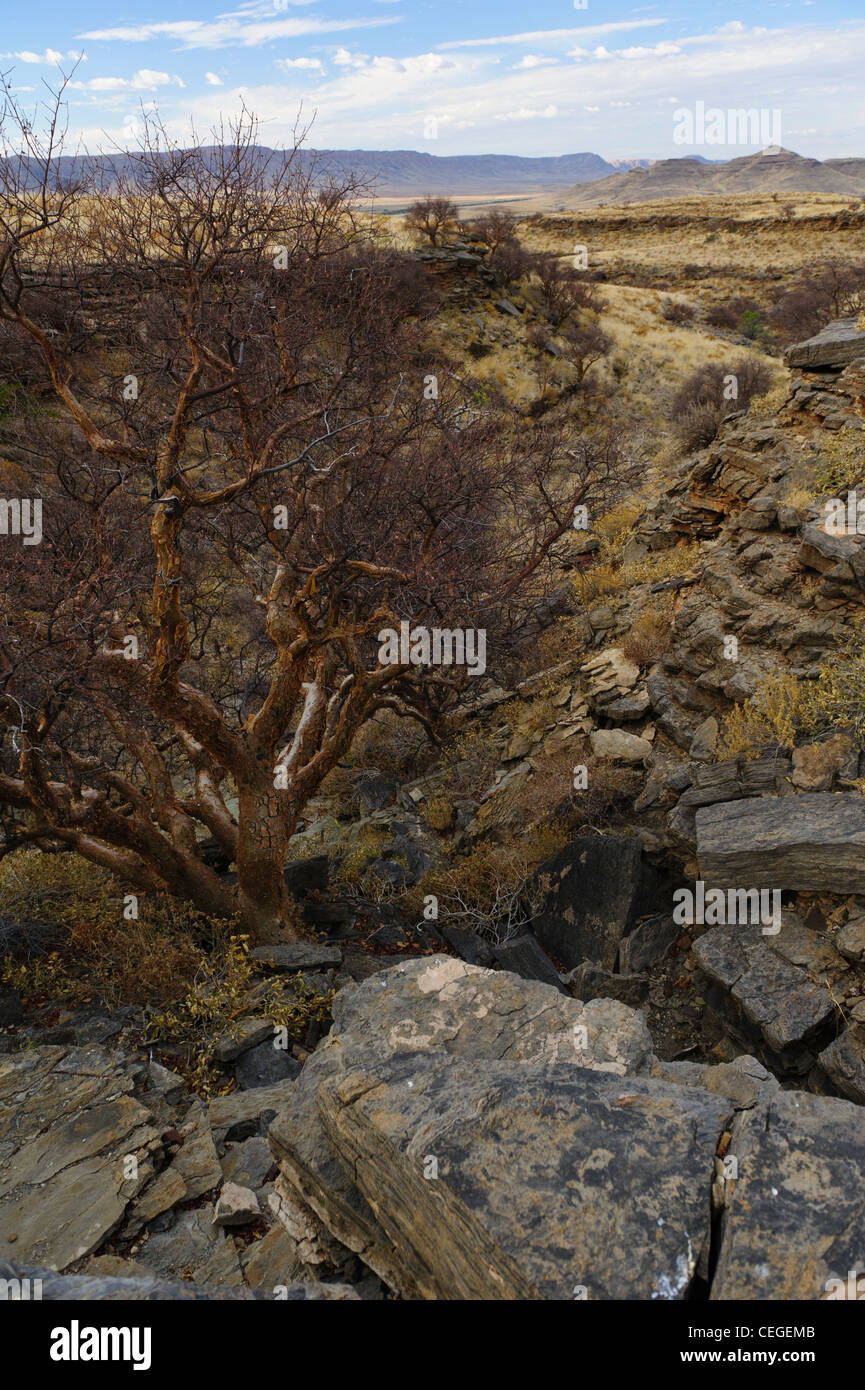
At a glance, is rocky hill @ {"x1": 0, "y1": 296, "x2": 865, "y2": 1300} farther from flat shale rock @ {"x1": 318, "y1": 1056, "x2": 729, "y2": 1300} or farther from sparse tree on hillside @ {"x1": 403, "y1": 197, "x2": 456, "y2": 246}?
sparse tree on hillside @ {"x1": 403, "y1": 197, "x2": 456, "y2": 246}

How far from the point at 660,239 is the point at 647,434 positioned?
34.3 metres

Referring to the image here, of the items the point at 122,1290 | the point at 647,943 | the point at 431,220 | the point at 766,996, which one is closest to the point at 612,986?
the point at 647,943

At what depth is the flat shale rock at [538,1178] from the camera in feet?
8.11

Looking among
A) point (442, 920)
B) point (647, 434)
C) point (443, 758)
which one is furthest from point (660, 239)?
point (442, 920)

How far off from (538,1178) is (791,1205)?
0.84m

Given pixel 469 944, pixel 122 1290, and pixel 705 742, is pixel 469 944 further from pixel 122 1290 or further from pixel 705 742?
pixel 122 1290

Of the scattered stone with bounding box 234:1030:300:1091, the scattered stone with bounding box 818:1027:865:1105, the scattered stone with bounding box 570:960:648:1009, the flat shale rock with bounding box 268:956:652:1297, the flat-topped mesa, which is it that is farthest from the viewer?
the flat-topped mesa

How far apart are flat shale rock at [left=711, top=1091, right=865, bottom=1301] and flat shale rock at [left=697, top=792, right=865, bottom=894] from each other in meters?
2.29

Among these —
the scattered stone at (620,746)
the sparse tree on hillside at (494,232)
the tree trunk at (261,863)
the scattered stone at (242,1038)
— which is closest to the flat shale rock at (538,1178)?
the scattered stone at (242,1038)

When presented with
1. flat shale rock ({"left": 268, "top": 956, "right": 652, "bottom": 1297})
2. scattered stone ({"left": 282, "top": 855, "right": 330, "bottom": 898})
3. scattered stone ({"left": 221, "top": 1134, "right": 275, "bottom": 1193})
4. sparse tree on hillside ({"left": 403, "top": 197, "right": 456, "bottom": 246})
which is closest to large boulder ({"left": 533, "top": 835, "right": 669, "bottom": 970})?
flat shale rock ({"left": 268, "top": 956, "right": 652, "bottom": 1297})

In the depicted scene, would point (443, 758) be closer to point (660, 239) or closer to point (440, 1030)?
point (440, 1030)

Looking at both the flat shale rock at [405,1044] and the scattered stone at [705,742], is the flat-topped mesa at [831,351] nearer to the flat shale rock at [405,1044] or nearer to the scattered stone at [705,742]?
the scattered stone at [705,742]

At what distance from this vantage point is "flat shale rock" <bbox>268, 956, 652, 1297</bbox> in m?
3.42
